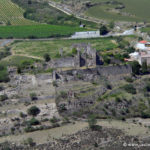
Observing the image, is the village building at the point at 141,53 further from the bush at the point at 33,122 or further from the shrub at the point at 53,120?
the bush at the point at 33,122

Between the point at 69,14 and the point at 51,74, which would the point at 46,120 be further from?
the point at 69,14

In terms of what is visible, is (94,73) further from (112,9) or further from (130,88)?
(112,9)

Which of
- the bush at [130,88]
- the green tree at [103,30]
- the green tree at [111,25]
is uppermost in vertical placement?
the green tree at [111,25]

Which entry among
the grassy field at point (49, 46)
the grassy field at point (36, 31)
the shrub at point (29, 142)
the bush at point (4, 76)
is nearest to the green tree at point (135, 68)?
the grassy field at point (49, 46)

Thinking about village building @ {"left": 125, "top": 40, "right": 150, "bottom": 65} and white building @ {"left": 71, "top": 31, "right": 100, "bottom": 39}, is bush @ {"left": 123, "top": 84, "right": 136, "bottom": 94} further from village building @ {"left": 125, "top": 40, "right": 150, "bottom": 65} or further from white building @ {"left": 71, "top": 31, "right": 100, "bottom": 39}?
white building @ {"left": 71, "top": 31, "right": 100, "bottom": 39}

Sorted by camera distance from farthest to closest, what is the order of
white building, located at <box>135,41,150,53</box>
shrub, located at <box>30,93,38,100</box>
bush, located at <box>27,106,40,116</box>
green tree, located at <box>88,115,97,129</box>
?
white building, located at <box>135,41,150,53</box> → shrub, located at <box>30,93,38,100</box> → bush, located at <box>27,106,40,116</box> → green tree, located at <box>88,115,97,129</box>

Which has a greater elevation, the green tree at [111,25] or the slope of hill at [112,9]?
the slope of hill at [112,9]

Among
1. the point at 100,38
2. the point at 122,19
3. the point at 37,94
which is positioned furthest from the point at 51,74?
the point at 122,19

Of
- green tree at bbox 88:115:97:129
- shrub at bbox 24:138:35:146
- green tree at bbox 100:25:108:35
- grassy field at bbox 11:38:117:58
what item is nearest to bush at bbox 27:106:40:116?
shrub at bbox 24:138:35:146
